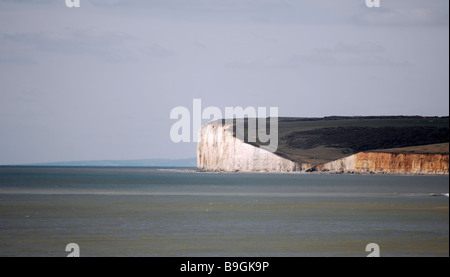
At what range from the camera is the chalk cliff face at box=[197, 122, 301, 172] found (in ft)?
367

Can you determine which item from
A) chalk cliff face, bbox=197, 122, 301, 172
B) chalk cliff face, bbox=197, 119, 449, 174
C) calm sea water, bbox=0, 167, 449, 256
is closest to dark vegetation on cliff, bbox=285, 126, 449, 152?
chalk cliff face, bbox=197, 119, 449, 174

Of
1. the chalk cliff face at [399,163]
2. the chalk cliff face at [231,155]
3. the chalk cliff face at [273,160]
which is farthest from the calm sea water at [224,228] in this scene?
the chalk cliff face at [231,155]

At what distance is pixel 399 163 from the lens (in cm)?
9575

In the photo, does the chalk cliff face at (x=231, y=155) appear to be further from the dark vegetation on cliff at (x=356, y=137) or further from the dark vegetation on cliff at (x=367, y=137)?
the dark vegetation on cliff at (x=367, y=137)

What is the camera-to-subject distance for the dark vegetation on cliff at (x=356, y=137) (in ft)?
374

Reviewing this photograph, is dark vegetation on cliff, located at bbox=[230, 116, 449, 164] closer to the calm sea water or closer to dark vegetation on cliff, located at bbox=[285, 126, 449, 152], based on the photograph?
dark vegetation on cliff, located at bbox=[285, 126, 449, 152]

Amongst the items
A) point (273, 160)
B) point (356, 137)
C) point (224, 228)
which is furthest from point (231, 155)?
point (224, 228)

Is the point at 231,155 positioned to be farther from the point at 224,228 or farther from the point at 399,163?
Answer: the point at 224,228

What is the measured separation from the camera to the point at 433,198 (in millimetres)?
39844

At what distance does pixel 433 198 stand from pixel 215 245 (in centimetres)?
2364

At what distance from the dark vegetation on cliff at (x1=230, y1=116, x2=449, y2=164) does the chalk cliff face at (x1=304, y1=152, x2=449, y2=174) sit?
5.72m

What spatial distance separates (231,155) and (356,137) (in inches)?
927
